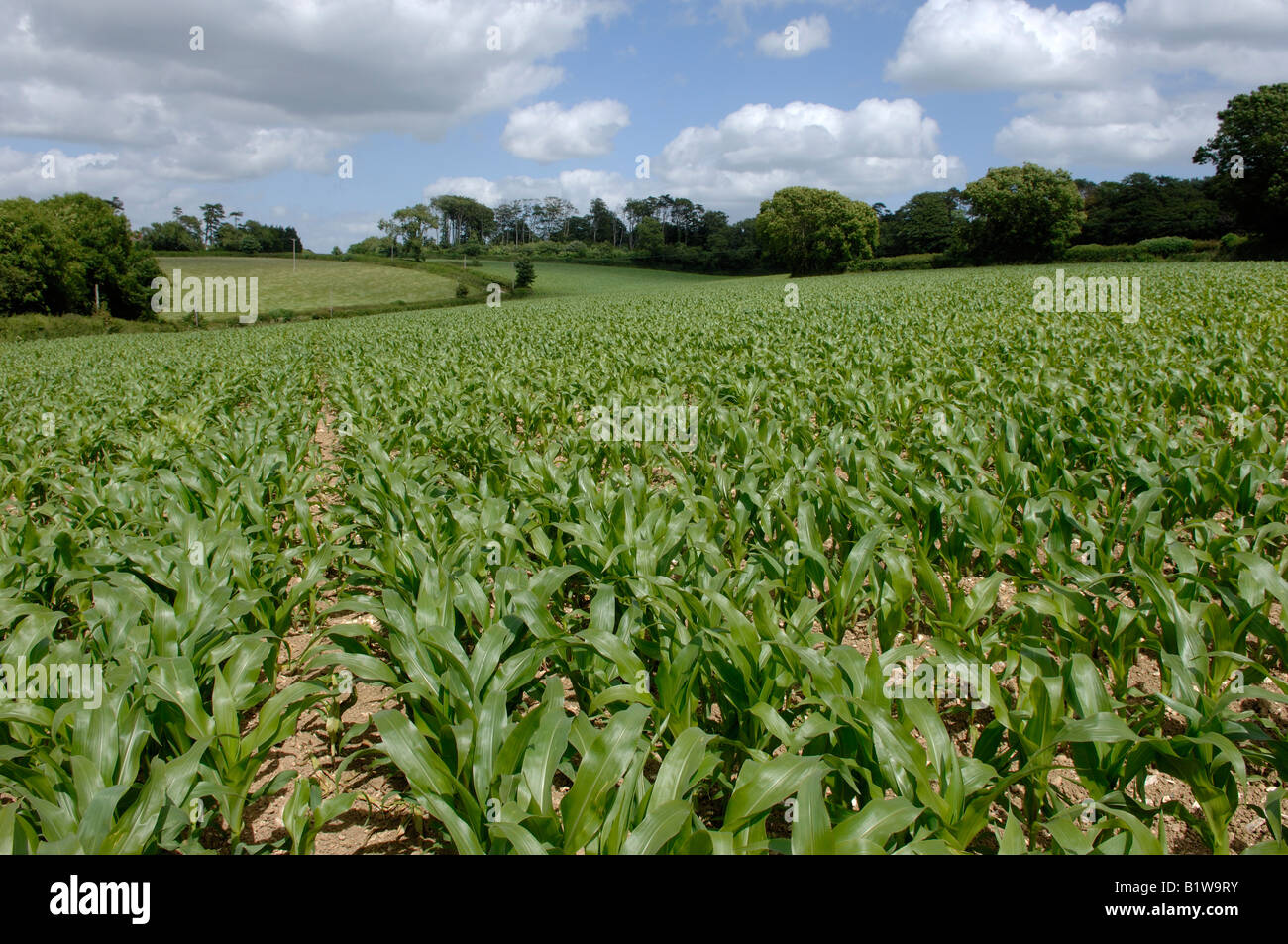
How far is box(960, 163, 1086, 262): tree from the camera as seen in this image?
173 ft

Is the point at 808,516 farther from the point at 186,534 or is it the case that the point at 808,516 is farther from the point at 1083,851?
the point at 186,534

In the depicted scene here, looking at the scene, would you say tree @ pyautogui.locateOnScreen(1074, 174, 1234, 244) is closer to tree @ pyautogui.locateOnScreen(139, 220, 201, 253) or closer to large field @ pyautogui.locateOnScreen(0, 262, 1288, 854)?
large field @ pyautogui.locateOnScreen(0, 262, 1288, 854)

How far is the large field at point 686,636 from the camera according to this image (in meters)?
1.94

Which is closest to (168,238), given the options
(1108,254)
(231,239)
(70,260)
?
(231,239)

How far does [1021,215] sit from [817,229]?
700 inches

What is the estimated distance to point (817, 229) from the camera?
65062 mm

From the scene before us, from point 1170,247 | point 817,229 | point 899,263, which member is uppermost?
point 817,229

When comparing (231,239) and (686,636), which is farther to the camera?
(231,239)

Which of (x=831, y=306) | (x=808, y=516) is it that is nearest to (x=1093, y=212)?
(x=831, y=306)

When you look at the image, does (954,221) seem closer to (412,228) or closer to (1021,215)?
(1021,215)

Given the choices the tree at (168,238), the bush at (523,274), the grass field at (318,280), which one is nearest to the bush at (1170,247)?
the bush at (523,274)

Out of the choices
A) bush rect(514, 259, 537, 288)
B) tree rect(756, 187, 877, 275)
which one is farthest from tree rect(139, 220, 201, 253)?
tree rect(756, 187, 877, 275)

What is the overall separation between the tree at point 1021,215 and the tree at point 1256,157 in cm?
898

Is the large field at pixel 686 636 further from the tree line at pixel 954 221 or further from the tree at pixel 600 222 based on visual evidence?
the tree at pixel 600 222
